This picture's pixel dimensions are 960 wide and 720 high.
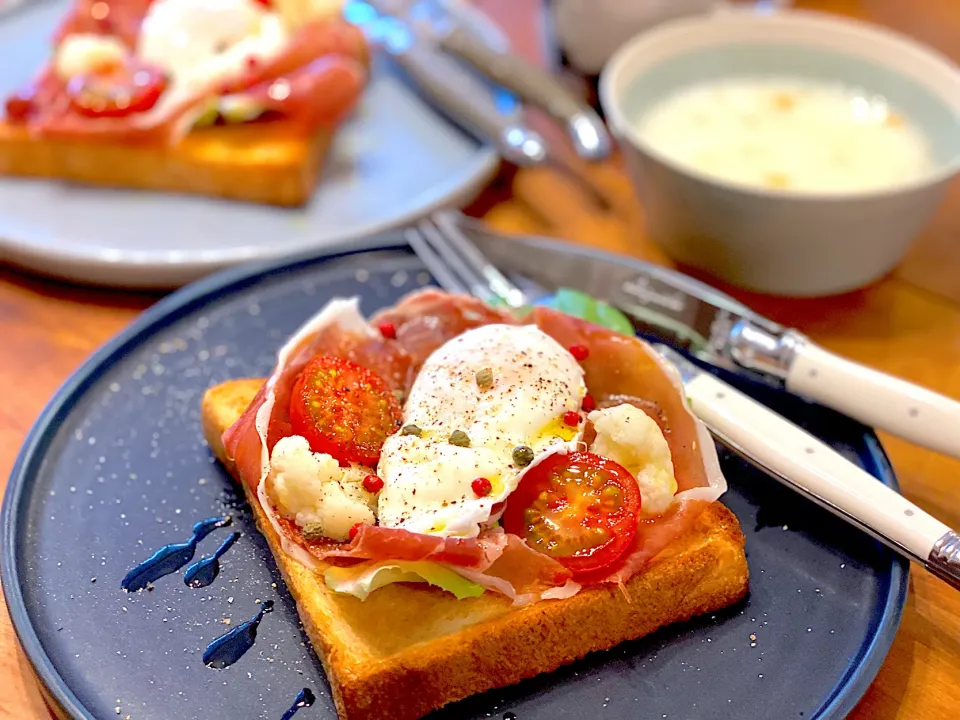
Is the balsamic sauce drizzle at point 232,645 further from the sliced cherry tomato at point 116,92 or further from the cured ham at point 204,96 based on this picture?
the sliced cherry tomato at point 116,92

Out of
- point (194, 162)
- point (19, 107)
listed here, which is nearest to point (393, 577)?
point (194, 162)

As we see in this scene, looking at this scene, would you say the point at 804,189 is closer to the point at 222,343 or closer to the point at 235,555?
the point at 222,343

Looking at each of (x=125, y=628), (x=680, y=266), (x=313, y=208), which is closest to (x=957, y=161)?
(x=680, y=266)

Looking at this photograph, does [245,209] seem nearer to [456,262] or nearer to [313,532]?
[456,262]

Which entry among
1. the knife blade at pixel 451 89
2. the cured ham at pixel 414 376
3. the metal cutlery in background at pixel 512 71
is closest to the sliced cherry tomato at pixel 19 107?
the knife blade at pixel 451 89

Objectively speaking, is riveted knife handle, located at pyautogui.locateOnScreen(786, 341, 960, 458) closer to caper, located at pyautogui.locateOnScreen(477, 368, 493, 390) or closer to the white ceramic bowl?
the white ceramic bowl

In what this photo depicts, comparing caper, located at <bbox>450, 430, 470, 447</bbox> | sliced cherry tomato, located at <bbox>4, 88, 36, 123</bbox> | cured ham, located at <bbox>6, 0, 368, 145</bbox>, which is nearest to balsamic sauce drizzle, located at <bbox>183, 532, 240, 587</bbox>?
caper, located at <bbox>450, 430, 470, 447</bbox>
